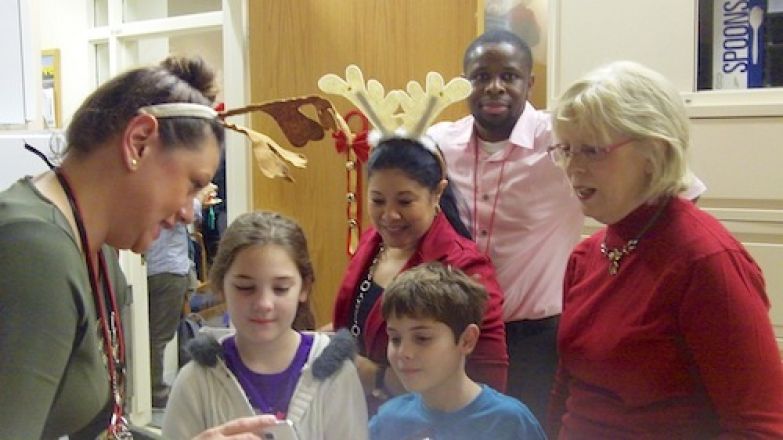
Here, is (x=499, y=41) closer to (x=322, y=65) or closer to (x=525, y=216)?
(x=525, y=216)

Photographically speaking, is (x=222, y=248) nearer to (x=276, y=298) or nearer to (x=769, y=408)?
(x=276, y=298)

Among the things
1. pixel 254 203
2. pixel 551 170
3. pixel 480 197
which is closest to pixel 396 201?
pixel 480 197

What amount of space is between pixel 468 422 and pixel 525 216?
53cm

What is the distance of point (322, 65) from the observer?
242 cm

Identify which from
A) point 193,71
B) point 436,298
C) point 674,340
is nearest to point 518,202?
point 436,298

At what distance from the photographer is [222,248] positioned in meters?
1.42

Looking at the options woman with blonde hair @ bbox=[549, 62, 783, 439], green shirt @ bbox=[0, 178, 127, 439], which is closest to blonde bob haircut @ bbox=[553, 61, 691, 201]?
woman with blonde hair @ bbox=[549, 62, 783, 439]

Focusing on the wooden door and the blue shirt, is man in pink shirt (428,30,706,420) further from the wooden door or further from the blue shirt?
the wooden door

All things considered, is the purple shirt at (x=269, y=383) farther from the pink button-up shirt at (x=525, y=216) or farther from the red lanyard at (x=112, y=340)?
the pink button-up shirt at (x=525, y=216)

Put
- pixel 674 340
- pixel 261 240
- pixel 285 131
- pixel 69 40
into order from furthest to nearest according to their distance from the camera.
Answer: pixel 69 40
pixel 261 240
pixel 285 131
pixel 674 340

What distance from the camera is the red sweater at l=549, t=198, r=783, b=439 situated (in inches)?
39.5

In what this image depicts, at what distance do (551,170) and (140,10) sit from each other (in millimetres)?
2708

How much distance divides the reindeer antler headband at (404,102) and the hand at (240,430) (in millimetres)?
661

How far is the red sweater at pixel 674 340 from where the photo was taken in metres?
1.00
